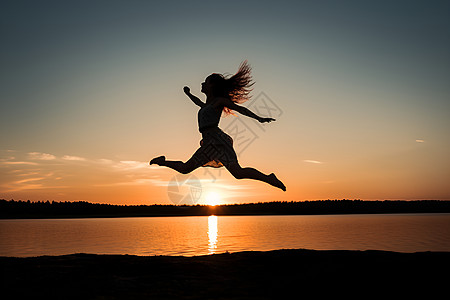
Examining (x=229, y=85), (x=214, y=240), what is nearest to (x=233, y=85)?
(x=229, y=85)

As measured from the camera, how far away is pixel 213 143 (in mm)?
9297

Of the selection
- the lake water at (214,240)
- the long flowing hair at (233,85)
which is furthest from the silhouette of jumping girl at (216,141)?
the lake water at (214,240)

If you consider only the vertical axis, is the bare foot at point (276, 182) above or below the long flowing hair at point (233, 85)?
below

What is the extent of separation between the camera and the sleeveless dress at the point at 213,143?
927cm

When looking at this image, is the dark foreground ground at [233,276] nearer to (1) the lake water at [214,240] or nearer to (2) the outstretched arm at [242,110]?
(2) the outstretched arm at [242,110]

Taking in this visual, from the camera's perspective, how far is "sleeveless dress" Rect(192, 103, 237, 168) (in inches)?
365

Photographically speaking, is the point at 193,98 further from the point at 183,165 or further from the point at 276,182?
the point at 276,182

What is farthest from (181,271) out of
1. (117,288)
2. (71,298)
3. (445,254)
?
(445,254)

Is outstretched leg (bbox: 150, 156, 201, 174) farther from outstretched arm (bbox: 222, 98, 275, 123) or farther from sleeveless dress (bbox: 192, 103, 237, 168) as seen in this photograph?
outstretched arm (bbox: 222, 98, 275, 123)

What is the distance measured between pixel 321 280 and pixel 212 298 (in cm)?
192

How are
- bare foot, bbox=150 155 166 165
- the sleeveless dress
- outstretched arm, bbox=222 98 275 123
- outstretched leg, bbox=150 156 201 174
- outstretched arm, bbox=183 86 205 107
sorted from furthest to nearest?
1. outstretched arm, bbox=183 86 205 107
2. bare foot, bbox=150 155 166 165
3. outstretched leg, bbox=150 156 201 174
4. the sleeveless dress
5. outstretched arm, bbox=222 98 275 123

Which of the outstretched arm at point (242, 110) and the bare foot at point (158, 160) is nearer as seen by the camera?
the outstretched arm at point (242, 110)

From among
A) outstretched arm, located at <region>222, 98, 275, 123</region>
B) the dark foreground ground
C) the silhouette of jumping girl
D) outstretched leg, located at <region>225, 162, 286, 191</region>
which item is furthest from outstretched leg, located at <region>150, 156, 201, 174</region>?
the dark foreground ground

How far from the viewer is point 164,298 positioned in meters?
5.80
